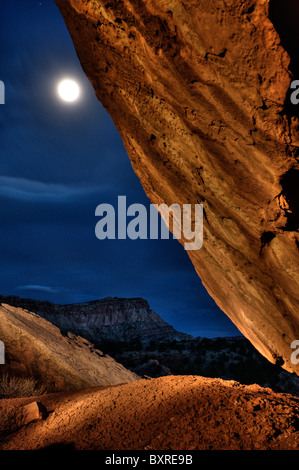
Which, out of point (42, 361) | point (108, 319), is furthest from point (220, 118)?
point (108, 319)

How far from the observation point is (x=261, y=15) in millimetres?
2531

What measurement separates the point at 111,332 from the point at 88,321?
607cm

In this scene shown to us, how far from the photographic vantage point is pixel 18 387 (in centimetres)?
692

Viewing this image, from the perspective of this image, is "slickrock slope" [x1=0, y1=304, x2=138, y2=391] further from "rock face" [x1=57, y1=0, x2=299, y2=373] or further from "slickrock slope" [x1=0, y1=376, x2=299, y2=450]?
"rock face" [x1=57, y1=0, x2=299, y2=373]

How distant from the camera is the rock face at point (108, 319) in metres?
39.9

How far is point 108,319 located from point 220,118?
4908 centimetres

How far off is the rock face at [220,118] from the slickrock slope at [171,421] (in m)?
1.87

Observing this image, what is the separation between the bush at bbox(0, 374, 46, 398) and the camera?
21.9 ft

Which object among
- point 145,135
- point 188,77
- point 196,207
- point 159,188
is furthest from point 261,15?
point 159,188

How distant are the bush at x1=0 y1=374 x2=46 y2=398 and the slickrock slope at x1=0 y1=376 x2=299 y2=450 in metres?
2.68

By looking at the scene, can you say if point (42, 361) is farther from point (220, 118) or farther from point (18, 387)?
point (220, 118)

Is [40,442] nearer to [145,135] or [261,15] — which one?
[145,135]
